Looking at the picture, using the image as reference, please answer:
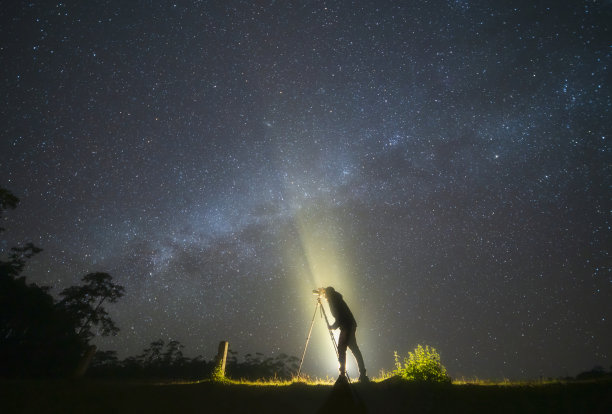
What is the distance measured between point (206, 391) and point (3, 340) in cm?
3091

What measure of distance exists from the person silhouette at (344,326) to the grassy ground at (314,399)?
0.68 m

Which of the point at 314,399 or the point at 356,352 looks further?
the point at 356,352

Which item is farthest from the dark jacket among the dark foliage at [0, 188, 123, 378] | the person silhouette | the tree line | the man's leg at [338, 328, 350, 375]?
the dark foliage at [0, 188, 123, 378]

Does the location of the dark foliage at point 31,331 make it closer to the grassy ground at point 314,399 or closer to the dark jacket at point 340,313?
the grassy ground at point 314,399

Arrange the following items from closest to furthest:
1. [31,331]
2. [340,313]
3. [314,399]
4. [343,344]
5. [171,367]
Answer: [343,344]
[314,399]
[340,313]
[31,331]
[171,367]

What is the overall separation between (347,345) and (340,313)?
79 cm

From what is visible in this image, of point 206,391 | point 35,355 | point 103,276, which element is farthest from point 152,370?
point 206,391

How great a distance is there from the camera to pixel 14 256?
2909 centimetres

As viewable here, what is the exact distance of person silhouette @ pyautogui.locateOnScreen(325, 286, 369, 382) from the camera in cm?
764

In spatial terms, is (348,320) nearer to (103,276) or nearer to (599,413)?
(599,413)

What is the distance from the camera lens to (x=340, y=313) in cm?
786

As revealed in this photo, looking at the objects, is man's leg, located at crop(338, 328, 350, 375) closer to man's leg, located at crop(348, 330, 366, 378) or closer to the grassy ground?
man's leg, located at crop(348, 330, 366, 378)

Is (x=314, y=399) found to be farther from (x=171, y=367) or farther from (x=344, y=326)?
(x=171, y=367)

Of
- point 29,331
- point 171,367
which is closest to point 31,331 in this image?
point 29,331
